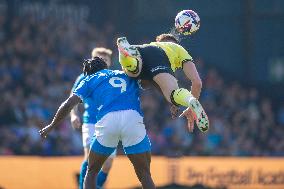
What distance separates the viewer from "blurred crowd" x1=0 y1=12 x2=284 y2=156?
748 inches

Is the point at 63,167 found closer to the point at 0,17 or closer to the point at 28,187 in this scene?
the point at 28,187

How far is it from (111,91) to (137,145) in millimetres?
660

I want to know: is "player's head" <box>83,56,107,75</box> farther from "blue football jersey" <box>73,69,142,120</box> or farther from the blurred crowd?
the blurred crowd

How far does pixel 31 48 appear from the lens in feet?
67.9

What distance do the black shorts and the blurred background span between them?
282 inches

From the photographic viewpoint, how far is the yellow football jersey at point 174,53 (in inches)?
448

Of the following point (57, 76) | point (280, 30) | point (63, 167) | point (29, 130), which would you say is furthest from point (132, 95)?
point (280, 30)

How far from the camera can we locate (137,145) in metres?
11.0

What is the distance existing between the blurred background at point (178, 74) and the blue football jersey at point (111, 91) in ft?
23.9

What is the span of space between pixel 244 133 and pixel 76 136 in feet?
13.5

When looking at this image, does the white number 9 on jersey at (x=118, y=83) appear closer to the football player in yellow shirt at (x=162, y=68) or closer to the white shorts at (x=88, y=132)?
the football player in yellow shirt at (x=162, y=68)

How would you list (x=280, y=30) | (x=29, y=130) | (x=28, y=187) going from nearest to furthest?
1. (x=28, y=187)
2. (x=29, y=130)
3. (x=280, y=30)

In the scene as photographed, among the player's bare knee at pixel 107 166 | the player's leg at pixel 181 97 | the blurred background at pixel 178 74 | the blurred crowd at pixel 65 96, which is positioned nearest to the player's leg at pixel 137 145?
the player's leg at pixel 181 97

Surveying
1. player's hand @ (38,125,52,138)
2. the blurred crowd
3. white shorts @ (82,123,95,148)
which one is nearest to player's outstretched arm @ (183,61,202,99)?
player's hand @ (38,125,52,138)
